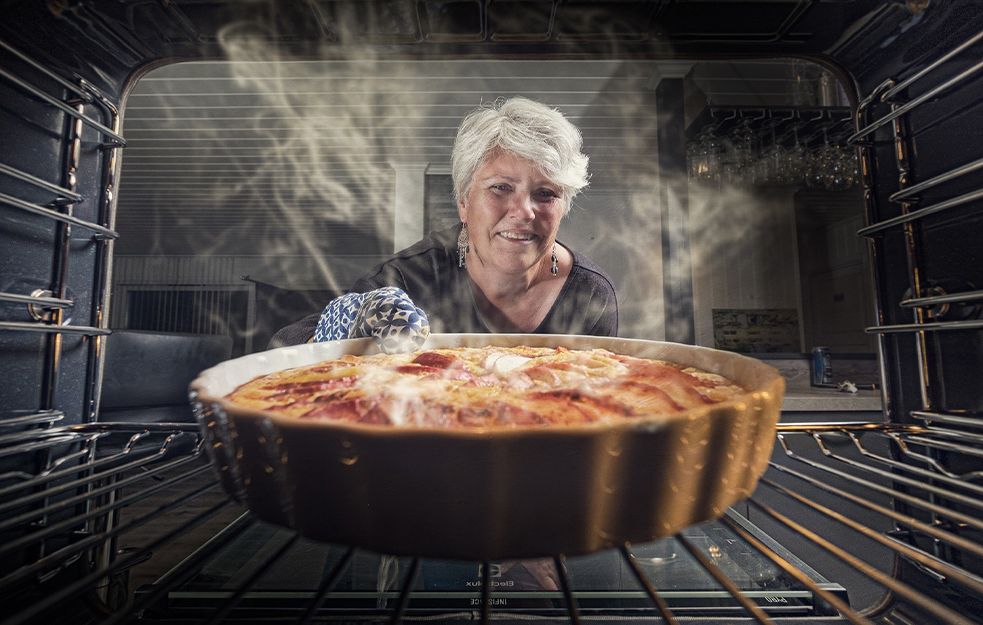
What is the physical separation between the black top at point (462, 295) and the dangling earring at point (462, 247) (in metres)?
0.03

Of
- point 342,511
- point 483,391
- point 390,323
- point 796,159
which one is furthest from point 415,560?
Result: point 796,159

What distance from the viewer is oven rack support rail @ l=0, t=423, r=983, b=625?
24 cm

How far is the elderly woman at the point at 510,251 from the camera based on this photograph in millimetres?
1262

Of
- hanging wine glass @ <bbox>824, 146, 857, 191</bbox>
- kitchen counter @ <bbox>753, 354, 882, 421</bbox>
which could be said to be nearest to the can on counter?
kitchen counter @ <bbox>753, 354, 882, 421</bbox>

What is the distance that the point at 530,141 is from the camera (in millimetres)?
1235

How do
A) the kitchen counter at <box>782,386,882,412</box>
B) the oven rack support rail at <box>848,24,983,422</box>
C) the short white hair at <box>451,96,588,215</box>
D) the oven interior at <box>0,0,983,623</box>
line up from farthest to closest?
the kitchen counter at <box>782,386,882,412</box>
the short white hair at <box>451,96,588,215</box>
the oven rack support rail at <box>848,24,983,422</box>
the oven interior at <box>0,0,983,623</box>

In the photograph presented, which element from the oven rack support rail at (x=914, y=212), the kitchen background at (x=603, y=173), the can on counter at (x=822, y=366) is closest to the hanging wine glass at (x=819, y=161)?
the kitchen background at (x=603, y=173)

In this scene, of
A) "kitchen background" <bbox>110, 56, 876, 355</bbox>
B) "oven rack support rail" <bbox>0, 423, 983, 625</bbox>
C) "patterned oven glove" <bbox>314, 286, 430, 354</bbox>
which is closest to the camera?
"oven rack support rail" <bbox>0, 423, 983, 625</bbox>

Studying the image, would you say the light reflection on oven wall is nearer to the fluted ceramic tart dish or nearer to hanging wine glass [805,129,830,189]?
hanging wine glass [805,129,830,189]

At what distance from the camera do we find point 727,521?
0.34 meters

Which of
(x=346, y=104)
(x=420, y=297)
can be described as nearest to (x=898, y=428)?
(x=420, y=297)

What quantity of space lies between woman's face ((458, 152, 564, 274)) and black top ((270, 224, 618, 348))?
12cm

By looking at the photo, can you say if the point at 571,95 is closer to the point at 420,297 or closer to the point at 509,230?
the point at 509,230

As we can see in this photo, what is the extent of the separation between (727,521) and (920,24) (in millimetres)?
577
